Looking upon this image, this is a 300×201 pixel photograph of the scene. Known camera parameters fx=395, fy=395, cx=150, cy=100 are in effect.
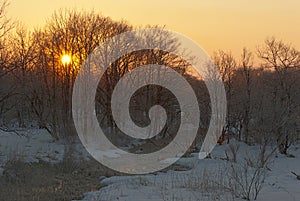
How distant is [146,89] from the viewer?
126 feet

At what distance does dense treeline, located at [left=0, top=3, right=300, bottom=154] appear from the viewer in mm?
31078

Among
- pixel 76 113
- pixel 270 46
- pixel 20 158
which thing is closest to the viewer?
pixel 20 158

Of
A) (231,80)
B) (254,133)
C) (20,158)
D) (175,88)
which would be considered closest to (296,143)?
(254,133)

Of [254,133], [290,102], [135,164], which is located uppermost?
[290,102]

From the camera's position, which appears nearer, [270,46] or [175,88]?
[270,46]

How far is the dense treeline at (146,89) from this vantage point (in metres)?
31.1

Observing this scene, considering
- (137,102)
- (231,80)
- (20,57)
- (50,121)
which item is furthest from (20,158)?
(231,80)

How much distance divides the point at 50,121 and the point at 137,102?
8.55m

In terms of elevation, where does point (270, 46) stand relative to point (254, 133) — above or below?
above

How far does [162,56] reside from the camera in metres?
38.5

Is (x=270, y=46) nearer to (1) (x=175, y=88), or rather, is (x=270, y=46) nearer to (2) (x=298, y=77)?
(2) (x=298, y=77)

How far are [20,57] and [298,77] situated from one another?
21639 millimetres

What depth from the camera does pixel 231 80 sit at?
36.3 m

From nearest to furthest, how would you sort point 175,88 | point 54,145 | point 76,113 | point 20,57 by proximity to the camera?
point 20,57 → point 54,145 → point 76,113 → point 175,88
